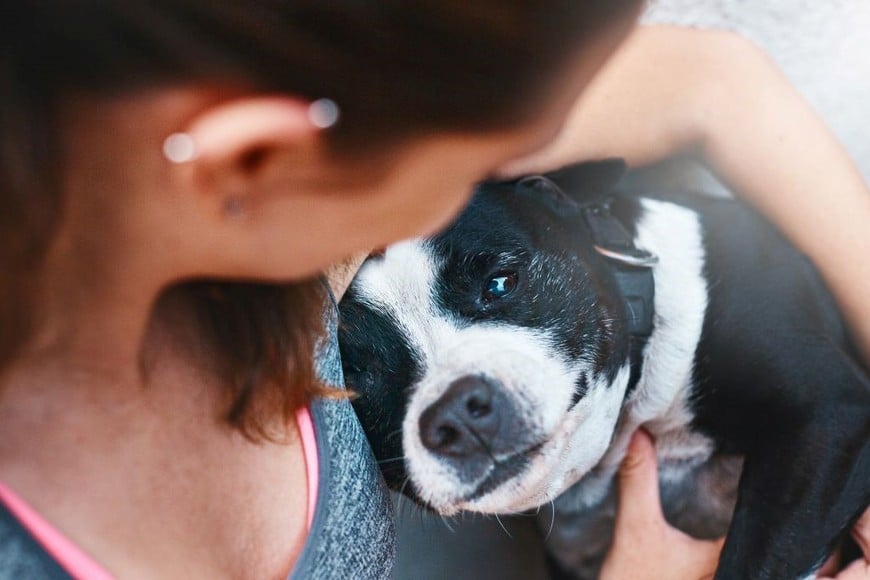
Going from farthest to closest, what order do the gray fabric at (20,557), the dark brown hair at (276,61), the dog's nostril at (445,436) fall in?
the dog's nostril at (445,436) → the gray fabric at (20,557) → the dark brown hair at (276,61)

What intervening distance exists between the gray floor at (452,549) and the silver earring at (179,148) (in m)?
0.45

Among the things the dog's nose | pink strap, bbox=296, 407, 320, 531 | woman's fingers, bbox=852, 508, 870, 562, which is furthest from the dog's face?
woman's fingers, bbox=852, 508, 870, 562

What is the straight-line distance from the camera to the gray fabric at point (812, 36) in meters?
0.72

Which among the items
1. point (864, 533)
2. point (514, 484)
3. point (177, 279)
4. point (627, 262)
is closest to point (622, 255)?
point (627, 262)

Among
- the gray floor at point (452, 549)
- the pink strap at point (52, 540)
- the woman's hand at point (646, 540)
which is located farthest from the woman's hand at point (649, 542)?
the pink strap at point (52, 540)

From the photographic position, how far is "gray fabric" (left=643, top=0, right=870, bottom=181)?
719mm

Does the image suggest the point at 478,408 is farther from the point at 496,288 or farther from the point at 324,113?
the point at 324,113

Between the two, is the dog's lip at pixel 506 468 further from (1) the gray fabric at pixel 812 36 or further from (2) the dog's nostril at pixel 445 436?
(1) the gray fabric at pixel 812 36

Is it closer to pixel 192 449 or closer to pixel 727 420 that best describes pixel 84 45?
pixel 192 449

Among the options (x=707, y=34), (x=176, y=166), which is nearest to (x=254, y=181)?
(x=176, y=166)

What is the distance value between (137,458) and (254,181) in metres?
0.21

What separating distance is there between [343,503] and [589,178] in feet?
1.16

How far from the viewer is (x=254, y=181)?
31cm

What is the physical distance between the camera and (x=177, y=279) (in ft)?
1.19
